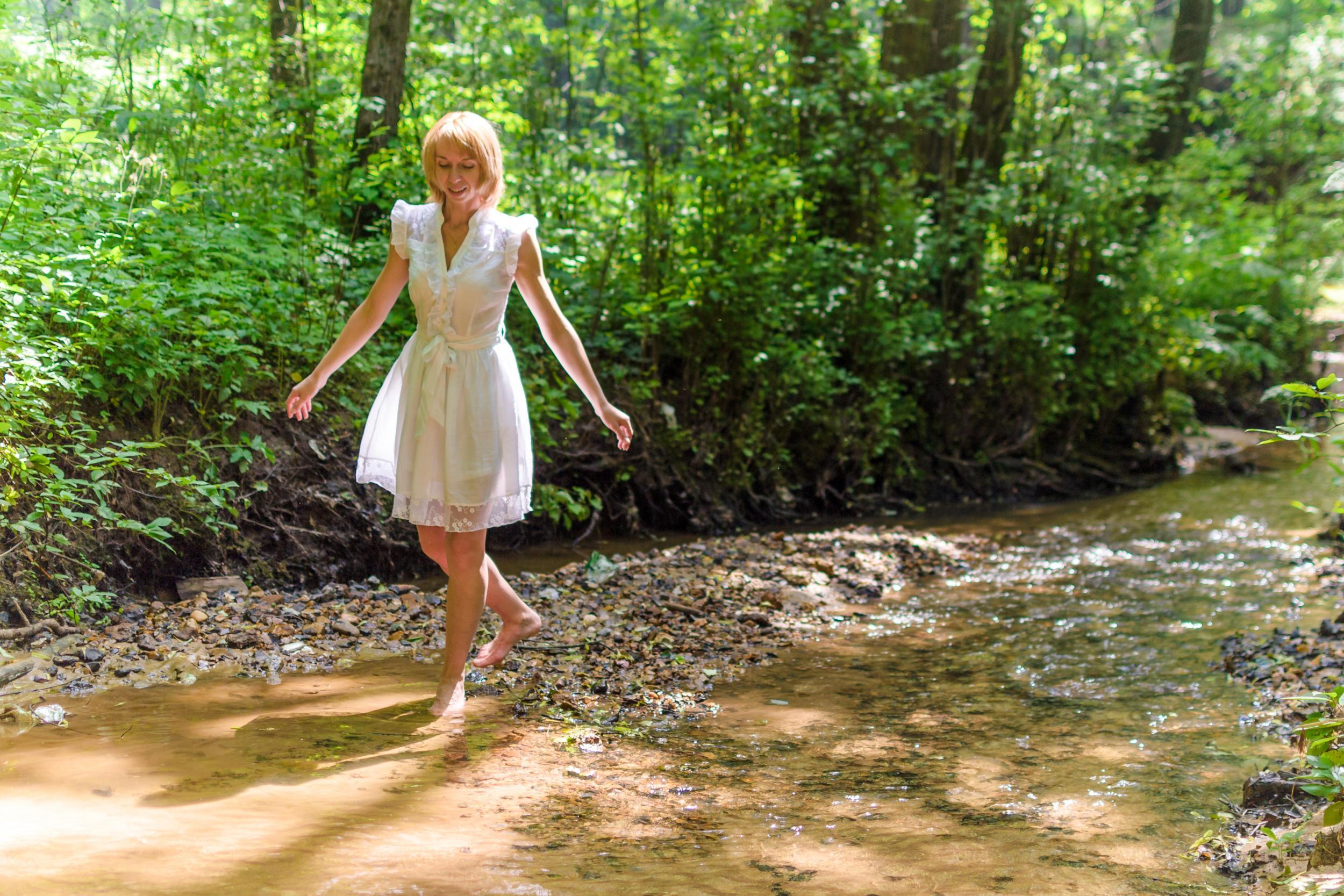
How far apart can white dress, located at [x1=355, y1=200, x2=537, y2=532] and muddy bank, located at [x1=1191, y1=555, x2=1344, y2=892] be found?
2491 millimetres

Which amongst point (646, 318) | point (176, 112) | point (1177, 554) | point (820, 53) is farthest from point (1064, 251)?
point (176, 112)

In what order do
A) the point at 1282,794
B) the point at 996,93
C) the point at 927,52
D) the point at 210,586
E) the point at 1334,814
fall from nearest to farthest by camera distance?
the point at 1334,814 < the point at 1282,794 < the point at 210,586 < the point at 927,52 < the point at 996,93

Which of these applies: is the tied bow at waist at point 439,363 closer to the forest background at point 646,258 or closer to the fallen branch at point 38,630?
the forest background at point 646,258

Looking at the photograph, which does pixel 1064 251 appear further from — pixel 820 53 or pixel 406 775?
pixel 406 775

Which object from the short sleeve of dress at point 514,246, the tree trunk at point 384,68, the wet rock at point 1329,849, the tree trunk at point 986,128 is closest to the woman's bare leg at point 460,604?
the short sleeve of dress at point 514,246

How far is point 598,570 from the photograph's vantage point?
6.18 m

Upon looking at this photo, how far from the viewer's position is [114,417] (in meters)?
5.07

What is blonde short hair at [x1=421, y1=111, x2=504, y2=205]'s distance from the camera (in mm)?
3602

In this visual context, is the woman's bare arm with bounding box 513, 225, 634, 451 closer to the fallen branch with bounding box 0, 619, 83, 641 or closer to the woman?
the woman

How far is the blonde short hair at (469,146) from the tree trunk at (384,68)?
3.88 m

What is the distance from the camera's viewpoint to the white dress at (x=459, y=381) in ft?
12.1

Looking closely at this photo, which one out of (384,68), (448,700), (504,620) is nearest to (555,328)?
(504,620)

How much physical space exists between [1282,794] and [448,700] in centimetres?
277

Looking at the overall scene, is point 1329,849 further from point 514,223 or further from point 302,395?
point 302,395
